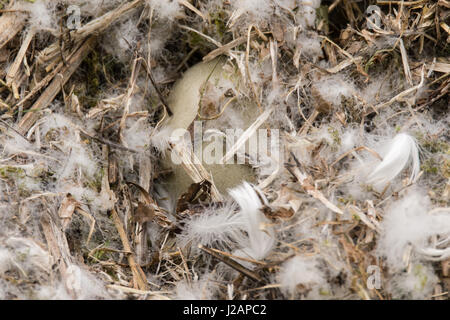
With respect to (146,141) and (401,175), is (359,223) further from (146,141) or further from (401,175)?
(146,141)

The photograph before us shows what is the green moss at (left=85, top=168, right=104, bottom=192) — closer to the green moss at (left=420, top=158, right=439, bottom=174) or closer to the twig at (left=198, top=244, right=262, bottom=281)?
the twig at (left=198, top=244, right=262, bottom=281)

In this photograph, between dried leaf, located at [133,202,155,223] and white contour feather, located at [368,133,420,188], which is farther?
dried leaf, located at [133,202,155,223]

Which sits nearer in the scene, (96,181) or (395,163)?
(395,163)

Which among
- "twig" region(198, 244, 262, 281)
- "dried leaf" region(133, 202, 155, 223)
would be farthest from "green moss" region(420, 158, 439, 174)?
"dried leaf" region(133, 202, 155, 223)

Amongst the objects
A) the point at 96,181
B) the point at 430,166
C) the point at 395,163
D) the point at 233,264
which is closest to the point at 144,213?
the point at 96,181

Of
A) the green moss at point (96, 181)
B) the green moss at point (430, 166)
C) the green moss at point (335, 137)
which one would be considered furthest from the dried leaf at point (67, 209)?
the green moss at point (430, 166)

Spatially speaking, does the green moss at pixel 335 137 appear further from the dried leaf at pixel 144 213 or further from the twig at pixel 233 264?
the dried leaf at pixel 144 213

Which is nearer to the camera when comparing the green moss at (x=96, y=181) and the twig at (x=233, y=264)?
the twig at (x=233, y=264)

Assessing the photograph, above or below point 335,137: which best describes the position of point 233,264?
below

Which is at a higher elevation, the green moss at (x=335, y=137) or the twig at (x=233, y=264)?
the green moss at (x=335, y=137)

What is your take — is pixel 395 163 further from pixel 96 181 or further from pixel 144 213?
pixel 96 181
